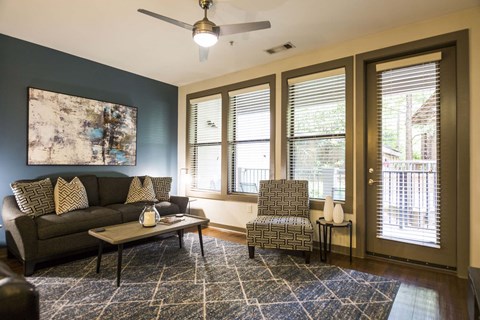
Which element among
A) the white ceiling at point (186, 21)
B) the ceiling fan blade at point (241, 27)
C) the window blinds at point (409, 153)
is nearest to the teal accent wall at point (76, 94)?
the white ceiling at point (186, 21)

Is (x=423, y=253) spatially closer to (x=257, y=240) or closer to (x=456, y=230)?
(x=456, y=230)

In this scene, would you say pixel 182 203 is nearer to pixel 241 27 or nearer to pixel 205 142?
pixel 205 142

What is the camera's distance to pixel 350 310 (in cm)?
202

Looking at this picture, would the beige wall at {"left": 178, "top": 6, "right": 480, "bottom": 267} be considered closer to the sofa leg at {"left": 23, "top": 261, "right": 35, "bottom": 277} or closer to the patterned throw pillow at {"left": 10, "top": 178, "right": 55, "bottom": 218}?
the patterned throw pillow at {"left": 10, "top": 178, "right": 55, "bottom": 218}

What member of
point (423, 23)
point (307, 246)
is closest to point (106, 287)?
point (307, 246)

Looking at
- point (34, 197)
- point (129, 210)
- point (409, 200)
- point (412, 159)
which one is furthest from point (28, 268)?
point (412, 159)

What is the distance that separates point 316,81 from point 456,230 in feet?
7.86

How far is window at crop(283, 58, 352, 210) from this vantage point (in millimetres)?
3377

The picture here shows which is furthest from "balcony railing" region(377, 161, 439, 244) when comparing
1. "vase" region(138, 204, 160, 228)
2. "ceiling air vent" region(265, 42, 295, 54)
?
"vase" region(138, 204, 160, 228)

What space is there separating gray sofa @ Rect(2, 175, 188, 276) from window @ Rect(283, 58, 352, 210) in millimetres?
2289

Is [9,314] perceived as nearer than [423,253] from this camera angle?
Yes

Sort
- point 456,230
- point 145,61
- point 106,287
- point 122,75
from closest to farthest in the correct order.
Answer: point 106,287, point 456,230, point 145,61, point 122,75

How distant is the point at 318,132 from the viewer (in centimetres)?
363

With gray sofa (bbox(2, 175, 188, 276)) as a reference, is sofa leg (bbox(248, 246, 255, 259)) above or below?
below
